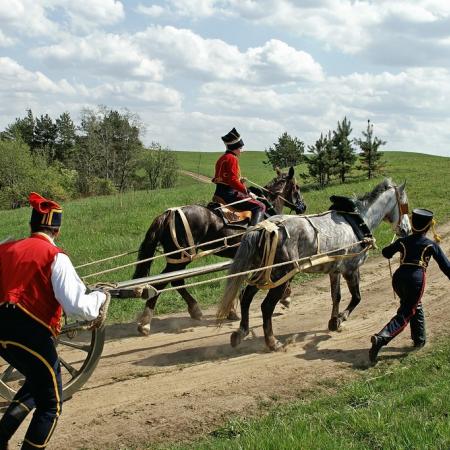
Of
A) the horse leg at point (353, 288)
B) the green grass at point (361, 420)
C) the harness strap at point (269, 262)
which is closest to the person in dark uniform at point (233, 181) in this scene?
the horse leg at point (353, 288)

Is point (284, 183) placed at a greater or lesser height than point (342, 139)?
lesser

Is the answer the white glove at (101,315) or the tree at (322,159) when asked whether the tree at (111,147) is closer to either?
the tree at (322,159)

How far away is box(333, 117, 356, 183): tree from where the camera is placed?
3102cm

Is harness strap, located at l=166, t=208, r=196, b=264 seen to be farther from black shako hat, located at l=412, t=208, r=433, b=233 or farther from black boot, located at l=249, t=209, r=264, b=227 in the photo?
black shako hat, located at l=412, t=208, r=433, b=233

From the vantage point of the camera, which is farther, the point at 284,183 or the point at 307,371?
the point at 284,183

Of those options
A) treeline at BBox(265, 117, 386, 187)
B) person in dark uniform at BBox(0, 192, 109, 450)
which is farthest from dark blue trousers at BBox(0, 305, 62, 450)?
treeline at BBox(265, 117, 386, 187)

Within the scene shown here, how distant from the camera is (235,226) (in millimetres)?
9422

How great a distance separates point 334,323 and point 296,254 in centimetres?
149

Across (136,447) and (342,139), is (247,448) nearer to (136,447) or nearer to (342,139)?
(136,447)

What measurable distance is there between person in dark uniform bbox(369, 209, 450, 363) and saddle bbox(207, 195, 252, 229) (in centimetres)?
303

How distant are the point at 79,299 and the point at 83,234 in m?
12.8

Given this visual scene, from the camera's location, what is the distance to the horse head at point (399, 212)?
896 centimetres

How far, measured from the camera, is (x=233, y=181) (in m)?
9.51

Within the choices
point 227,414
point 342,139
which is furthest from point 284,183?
point 342,139
